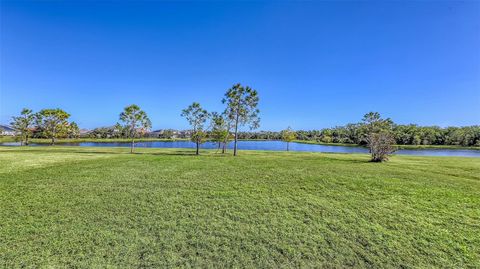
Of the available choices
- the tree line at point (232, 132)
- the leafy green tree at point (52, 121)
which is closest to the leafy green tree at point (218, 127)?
the tree line at point (232, 132)

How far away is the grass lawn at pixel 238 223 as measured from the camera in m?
3.60

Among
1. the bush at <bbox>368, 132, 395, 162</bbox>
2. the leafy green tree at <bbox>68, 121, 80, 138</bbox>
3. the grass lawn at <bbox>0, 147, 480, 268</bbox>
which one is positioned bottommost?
the grass lawn at <bbox>0, 147, 480, 268</bbox>

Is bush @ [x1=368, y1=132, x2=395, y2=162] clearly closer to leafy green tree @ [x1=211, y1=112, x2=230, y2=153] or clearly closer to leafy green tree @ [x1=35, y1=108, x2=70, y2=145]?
leafy green tree @ [x1=211, y1=112, x2=230, y2=153]

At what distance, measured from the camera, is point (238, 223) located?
466cm

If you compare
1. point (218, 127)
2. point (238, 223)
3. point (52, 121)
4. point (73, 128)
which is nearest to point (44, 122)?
point (52, 121)

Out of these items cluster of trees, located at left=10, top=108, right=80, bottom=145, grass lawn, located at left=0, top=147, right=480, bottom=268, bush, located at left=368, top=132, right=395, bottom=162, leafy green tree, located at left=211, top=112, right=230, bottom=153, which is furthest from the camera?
cluster of trees, located at left=10, top=108, right=80, bottom=145

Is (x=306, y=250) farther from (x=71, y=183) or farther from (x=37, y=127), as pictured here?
(x=37, y=127)

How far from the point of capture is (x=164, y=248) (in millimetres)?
3785

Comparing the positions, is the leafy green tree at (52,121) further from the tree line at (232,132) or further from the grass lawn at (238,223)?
the grass lawn at (238,223)

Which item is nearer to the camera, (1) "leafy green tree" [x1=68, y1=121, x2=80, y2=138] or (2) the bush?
(2) the bush

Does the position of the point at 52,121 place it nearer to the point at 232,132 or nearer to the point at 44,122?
the point at 44,122

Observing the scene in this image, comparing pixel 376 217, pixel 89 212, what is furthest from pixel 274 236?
pixel 89 212

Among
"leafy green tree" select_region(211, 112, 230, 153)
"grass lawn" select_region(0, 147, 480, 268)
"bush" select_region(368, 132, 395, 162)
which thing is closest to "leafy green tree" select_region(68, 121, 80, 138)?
"leafy green tree" select_region(211, 112, 230, 153)

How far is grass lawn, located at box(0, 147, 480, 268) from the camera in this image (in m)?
3.60
